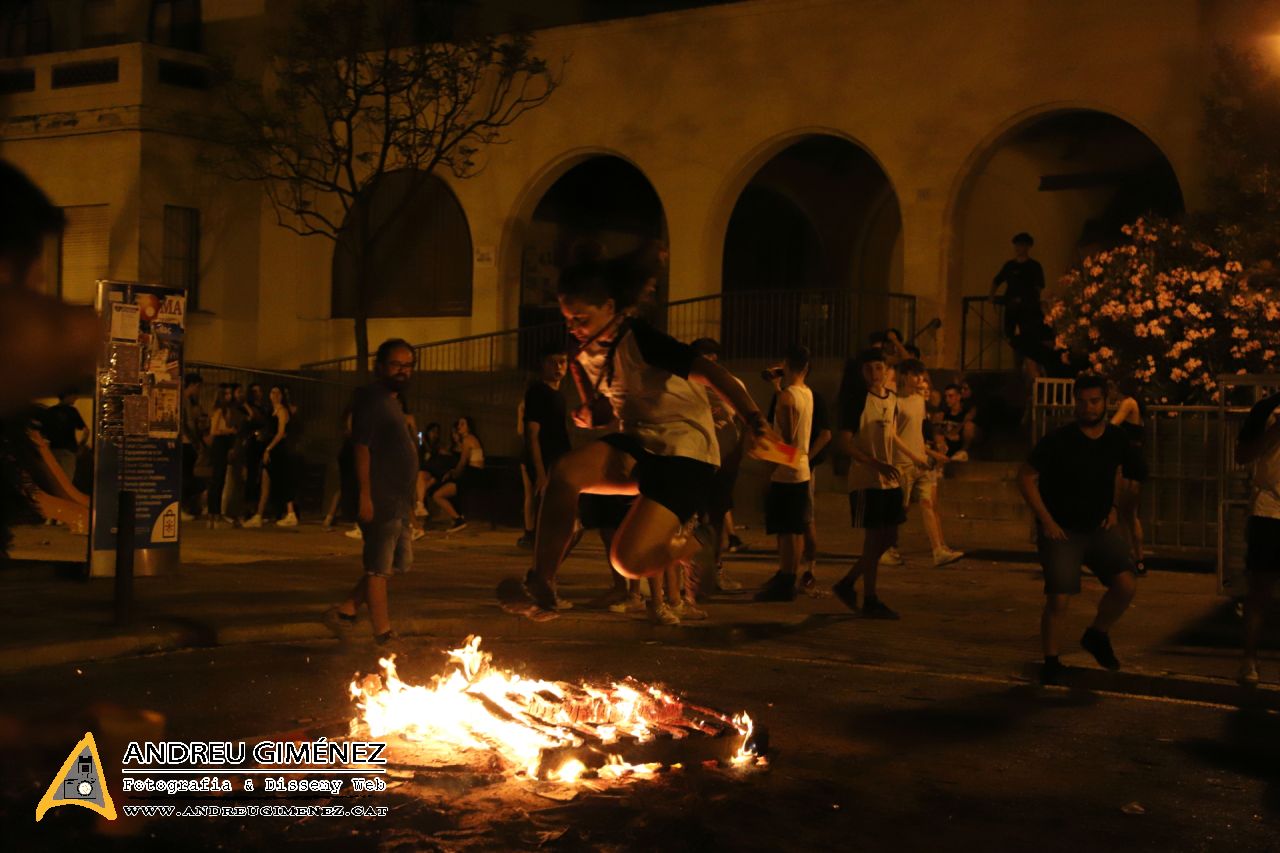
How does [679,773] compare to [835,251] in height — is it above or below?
below

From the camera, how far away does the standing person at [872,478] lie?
434 inches

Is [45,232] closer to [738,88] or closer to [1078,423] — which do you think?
[1078,423]

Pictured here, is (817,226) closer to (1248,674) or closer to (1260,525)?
(1260,525)

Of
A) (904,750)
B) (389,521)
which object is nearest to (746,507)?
(389,521)

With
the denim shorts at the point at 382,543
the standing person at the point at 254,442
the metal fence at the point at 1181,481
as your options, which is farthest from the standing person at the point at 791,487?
the standing person at the point at 254,442

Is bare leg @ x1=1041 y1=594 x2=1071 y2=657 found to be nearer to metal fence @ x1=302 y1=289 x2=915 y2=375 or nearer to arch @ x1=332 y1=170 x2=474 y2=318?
metal fence @ x1=302 y1=289 x2=915 y2=375

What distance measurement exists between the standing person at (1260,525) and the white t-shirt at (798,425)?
366cm

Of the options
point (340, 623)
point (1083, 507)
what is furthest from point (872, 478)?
point (340, 623)

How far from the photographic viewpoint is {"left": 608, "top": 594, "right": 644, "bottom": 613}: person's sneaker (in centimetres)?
1097

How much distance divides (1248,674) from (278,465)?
13195 millimetres

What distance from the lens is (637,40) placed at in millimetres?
23062

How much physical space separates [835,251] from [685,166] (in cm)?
411

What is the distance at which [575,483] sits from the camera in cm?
664

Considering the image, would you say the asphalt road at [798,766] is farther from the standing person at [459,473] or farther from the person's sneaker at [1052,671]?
the standing person at [459,473]
